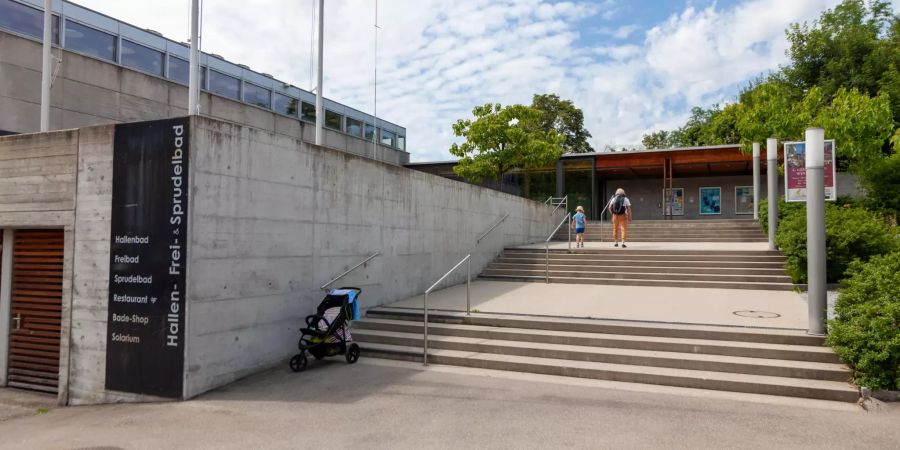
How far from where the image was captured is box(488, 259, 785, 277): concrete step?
38.3 ft

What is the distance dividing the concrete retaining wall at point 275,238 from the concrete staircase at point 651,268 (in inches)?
146

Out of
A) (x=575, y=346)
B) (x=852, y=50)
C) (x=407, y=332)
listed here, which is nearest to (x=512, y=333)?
(x=575, y=346)

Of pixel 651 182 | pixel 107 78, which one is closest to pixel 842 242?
pixel 107 78

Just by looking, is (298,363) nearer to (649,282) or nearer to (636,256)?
(649,282)

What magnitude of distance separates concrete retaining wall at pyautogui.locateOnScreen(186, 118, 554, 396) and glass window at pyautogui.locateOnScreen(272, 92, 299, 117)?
15.5 metres

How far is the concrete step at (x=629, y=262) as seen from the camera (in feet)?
39.2

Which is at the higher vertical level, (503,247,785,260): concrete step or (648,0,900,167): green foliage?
(648,0,900,167): green foliage

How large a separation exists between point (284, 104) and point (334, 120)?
12.6 feet

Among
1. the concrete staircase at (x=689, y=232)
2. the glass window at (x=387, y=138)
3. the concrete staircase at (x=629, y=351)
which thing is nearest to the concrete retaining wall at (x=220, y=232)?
the concrete staircase at (x=629, y=351)

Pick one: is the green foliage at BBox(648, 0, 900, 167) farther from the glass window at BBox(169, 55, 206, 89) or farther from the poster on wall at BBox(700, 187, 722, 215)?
the glass window at BBox(169, 55, 206, 89)

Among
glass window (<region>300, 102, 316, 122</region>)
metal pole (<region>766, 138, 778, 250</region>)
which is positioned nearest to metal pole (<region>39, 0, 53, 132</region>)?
metal pole (<region>766, 138, 778, 250</region>)

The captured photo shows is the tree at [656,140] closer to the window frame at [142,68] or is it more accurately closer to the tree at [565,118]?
the tree at [565,118]

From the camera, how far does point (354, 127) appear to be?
3011cm

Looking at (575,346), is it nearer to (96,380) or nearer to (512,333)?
(512,333)
